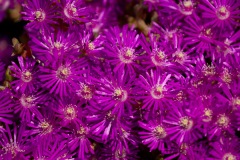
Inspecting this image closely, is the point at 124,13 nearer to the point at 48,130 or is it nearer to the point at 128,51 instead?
the point at 128,51

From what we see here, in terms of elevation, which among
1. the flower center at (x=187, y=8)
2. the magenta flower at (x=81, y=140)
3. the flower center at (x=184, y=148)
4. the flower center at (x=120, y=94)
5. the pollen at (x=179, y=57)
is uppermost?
the flower center at (x=187, y=8)

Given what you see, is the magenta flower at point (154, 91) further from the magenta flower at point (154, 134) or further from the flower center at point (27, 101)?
the flower center at point (27, 101)

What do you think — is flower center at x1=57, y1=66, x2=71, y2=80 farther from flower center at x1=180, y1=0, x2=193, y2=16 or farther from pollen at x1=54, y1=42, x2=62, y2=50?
flower center at x1=180, y1=0, x2=193, y2=16

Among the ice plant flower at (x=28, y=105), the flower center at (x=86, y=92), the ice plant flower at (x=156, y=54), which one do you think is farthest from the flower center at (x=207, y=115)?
the ice plant flower at (x=28, y=105)

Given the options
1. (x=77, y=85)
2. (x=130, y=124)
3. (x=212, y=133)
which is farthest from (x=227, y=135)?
(x=77, y=85)

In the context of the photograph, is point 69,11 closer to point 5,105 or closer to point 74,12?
point 74,12

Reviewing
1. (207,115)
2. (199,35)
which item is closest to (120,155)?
(207,115)
